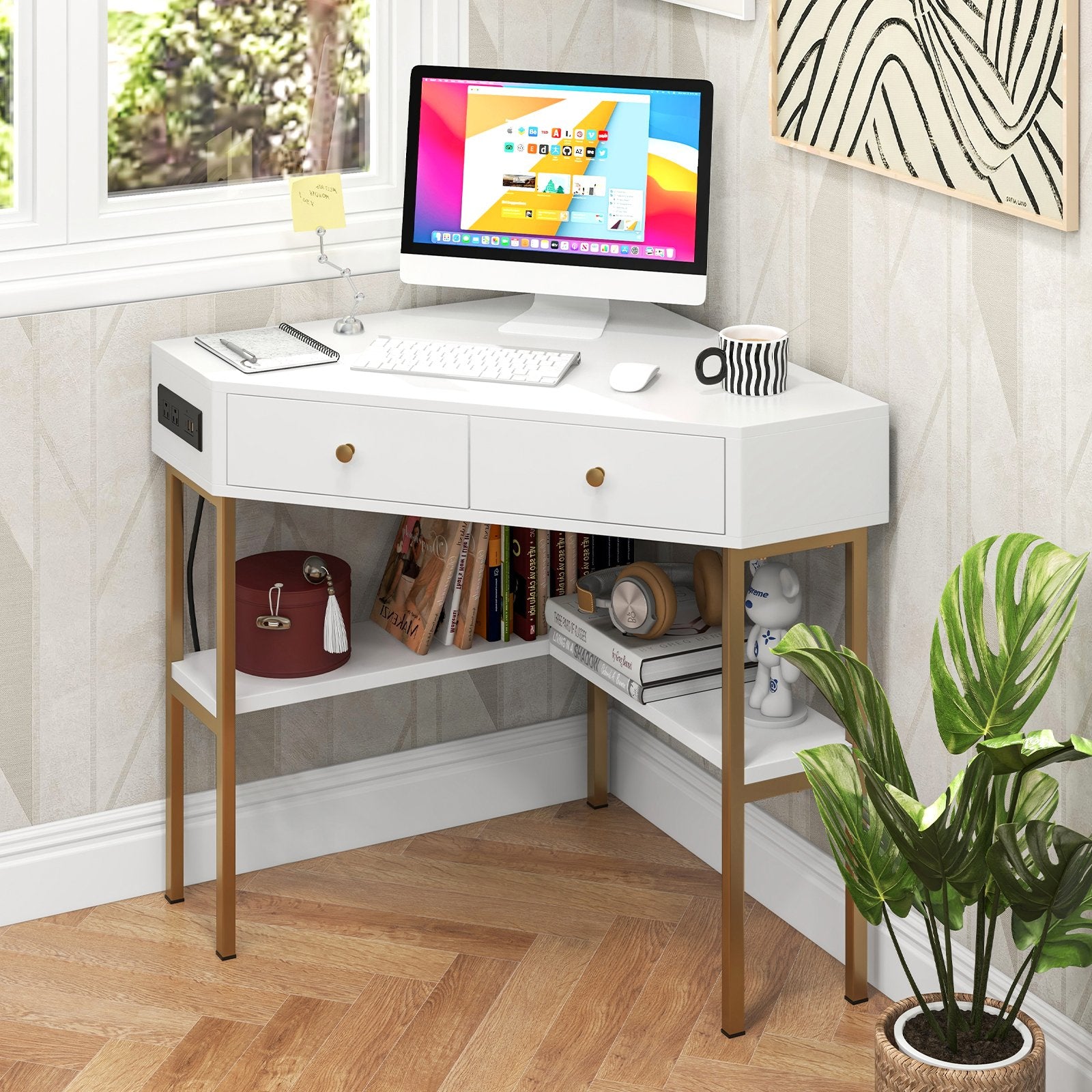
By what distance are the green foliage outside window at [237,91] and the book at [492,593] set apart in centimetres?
71

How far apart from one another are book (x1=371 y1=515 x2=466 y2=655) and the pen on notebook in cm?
40

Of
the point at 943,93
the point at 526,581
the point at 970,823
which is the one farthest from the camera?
the point at 526,581

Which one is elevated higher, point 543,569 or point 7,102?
point 7,102

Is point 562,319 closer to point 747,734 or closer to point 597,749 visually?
point 747,734

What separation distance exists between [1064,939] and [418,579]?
1.28m

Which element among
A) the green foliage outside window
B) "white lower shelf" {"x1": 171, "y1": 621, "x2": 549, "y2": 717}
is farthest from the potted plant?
the green foliage outside window

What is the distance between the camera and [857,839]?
1.97 meters

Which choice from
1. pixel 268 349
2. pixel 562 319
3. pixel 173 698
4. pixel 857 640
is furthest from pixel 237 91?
pixel 857 640

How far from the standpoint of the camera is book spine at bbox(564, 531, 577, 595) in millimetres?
2938

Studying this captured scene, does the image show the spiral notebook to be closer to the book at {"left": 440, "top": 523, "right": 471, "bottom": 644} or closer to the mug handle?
the book at {"left": 440, "top": 523, "right": 471, "bottom": 644}

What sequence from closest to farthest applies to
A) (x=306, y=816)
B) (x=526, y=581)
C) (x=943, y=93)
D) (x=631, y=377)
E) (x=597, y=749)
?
(x=943, y=93), (x=631, y=377), (x=526, y=581), (x=306, y=816), (x=597, y=749)

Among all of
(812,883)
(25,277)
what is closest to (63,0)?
(25,277)

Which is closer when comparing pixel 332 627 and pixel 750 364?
pixel 750 364

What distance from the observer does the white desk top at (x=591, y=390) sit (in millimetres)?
2316
